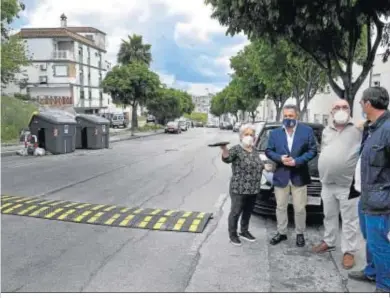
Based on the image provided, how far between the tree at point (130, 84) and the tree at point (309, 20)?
88.5 ft

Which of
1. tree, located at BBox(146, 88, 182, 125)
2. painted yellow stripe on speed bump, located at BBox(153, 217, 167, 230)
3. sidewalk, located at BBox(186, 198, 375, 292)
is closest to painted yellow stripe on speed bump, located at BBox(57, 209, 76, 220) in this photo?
painted yellow stripe on speed bump, located at BBox(153, 217, 167, 230)

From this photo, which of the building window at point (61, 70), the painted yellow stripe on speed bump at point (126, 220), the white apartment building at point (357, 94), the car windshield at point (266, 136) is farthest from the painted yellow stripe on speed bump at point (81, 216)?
the building window at point (61, 70)

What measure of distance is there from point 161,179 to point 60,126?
892cm

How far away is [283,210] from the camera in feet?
17.7

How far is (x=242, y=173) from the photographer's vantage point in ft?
17.6

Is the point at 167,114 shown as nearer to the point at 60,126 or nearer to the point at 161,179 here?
the point at 60,126

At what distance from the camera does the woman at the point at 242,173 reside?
17.6 feet

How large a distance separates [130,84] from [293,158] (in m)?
31.6

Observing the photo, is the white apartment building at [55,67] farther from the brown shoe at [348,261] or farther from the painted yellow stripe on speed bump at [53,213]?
the brown shoe at [348,261]

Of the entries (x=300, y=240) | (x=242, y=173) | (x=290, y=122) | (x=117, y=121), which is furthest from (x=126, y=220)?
(x=117, y=121)

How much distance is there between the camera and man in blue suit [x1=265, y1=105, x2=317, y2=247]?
17.2 feet

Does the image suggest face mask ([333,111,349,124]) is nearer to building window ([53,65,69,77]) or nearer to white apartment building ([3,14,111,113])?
white apartment building ([3,14,111,113])
